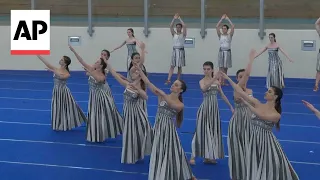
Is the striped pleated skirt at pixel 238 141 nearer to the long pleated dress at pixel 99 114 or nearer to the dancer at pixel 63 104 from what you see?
the long pleated dress at pixel 99 114

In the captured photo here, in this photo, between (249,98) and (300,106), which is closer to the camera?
(249,98)

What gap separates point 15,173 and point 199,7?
10754 mm

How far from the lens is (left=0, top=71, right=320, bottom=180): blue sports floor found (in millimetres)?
7406

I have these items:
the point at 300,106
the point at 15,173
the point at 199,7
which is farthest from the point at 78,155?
the point at 199,7

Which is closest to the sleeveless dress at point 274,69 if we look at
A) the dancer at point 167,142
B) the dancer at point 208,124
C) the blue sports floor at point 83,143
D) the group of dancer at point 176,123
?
the blue sports floor at point 83,143

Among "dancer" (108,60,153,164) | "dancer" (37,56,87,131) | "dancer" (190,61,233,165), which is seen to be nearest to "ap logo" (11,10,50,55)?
"dancer" (37,56,87,131)

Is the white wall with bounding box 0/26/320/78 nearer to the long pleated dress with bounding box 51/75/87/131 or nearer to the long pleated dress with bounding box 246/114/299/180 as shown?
the long pleated dress with bounding box 51/75/87/131

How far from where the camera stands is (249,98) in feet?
19.8

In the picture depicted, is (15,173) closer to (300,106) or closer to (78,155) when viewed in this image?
(78,155)

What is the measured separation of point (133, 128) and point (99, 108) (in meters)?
1.30

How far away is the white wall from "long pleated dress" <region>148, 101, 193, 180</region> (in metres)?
9.95

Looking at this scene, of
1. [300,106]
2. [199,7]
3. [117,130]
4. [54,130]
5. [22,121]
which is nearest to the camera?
[117,130]

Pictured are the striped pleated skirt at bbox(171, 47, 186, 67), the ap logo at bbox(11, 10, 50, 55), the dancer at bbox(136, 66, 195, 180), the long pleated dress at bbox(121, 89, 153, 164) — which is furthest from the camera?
the striped pleated skirt at bbox(171, 47, 186, 67)

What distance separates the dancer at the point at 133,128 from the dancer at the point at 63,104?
2.19 metres
